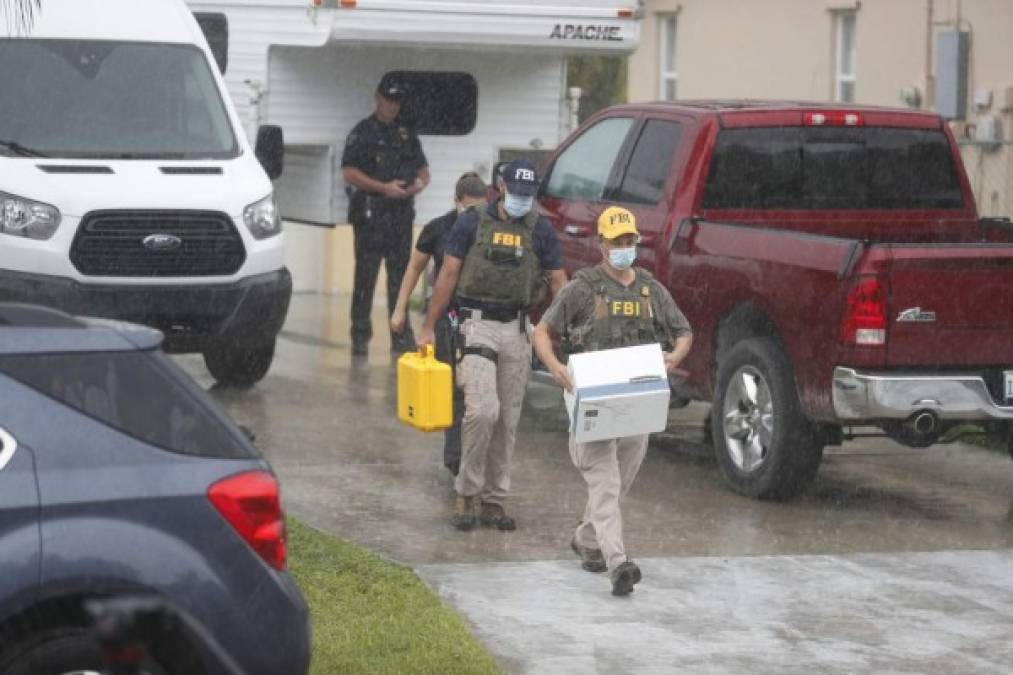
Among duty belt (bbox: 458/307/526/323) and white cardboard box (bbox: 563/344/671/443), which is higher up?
duty belt (bbox: 458/307/526/323)

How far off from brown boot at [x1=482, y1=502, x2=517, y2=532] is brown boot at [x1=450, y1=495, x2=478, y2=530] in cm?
6

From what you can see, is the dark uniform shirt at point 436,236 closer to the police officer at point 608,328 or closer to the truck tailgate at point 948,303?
the police officer at point 608,328

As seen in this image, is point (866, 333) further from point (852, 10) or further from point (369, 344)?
point (852, 10)

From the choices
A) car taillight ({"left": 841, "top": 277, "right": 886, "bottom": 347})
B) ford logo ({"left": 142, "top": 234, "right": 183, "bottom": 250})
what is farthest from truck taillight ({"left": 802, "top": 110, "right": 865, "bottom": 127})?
ford logo ({"left": 142, "top": 234, "right": 183, "bottom": 250})

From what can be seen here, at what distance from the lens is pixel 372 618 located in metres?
7.34

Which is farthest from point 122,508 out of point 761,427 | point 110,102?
point 110,102

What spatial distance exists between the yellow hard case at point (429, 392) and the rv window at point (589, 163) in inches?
103

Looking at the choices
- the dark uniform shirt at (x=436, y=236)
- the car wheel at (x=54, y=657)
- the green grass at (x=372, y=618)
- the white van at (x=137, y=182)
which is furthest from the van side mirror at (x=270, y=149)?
the car wheel at (x=54, y=657)

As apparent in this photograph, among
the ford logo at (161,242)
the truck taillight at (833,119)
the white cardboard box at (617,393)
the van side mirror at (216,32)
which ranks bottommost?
the white cardboard box at (617,393)

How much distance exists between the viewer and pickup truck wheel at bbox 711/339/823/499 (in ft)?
31.6

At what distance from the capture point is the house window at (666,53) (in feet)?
82.6

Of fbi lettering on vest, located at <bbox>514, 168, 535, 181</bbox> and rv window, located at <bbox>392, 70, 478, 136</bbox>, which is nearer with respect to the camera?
fbi lettering on vest, located at <bbox>514, 168, 535, 181</bbox>

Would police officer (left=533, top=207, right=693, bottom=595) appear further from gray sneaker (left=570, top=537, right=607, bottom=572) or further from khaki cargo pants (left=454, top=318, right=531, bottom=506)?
khaki cargo pants (left=454, top=318, right=531, bottom=506)

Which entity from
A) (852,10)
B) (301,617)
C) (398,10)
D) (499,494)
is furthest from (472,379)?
(852,10)
